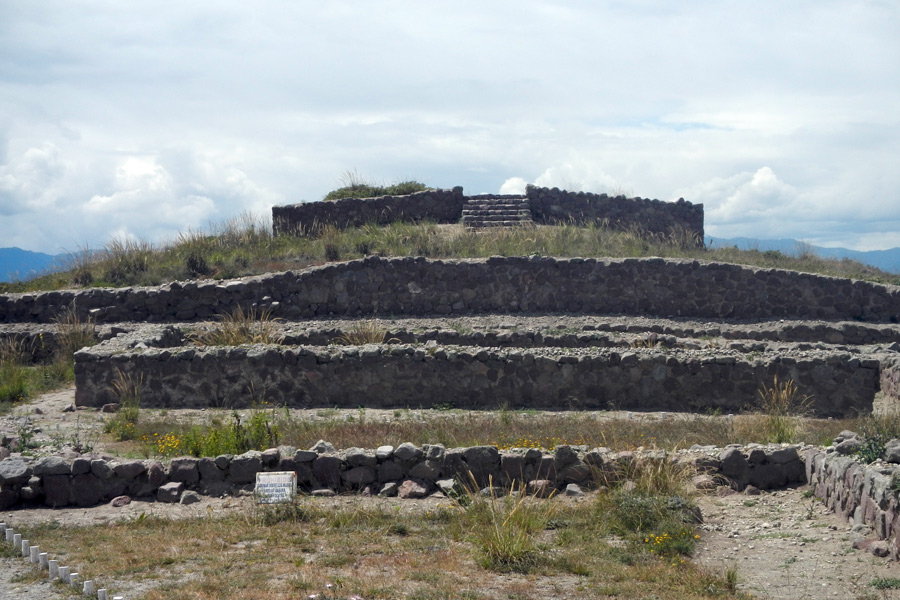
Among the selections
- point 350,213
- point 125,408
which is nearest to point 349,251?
point 350,213

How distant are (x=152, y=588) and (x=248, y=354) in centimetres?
825

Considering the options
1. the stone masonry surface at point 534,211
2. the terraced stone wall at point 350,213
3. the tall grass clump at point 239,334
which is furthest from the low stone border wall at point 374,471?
the terraced stone wall at point 350,213

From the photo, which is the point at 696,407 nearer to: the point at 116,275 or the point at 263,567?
the point at 263,567

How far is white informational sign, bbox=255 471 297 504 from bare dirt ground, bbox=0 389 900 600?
271 mm

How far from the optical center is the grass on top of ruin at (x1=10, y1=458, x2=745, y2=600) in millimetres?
5922

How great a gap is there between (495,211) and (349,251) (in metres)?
6.59

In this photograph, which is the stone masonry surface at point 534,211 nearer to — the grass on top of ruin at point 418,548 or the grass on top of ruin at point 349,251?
the grass on top of ruin at point 349,251

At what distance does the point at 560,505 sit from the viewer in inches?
319

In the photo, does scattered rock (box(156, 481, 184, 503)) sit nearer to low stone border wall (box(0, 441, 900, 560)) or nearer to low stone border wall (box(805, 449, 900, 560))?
low stone border wall (box(0, 441, 900, 560))

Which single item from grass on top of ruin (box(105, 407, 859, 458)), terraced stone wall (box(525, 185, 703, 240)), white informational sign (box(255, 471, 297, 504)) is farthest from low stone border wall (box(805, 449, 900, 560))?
terraced stone wall (box(525, 185, 703, 240))

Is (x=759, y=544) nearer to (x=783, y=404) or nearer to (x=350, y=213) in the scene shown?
(x=783, y=404)

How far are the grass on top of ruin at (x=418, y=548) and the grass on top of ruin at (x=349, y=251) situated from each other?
15.2m

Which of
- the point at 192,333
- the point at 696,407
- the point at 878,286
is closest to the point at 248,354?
the point at 192,333

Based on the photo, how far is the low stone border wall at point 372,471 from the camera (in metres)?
8.55
